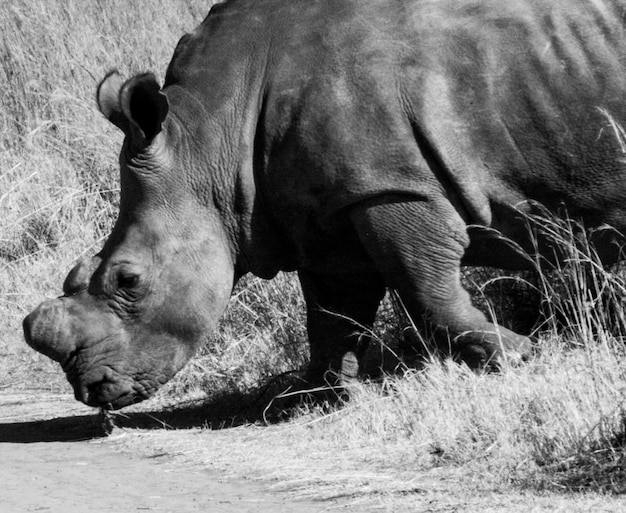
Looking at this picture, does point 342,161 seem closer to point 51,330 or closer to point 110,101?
point 110,101

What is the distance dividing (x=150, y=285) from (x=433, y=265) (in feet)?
4.23

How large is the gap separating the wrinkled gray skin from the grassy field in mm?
292

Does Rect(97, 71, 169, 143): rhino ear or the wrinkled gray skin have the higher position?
Rect(97, 71, 169, 143): rhino ear

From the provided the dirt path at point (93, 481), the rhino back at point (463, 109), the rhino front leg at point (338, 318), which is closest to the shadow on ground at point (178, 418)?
the dirt path at point (93, 481)

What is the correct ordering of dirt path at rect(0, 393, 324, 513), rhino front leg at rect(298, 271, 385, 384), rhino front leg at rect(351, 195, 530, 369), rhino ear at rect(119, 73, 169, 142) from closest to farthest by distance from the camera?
dirt path at rect(0, 393, 324, 513) → rhino front leg at rect(351, 195, 530, 369) → rhino ear at rect(119, 73, 169, 142) → rhino front leg at rect(298, 271, 385, 384)

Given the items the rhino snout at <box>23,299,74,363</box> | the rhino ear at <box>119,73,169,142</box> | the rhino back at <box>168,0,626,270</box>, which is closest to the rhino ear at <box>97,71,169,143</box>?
the rhino ear at <box>119,73,169,142</box>

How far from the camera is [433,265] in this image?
570 cm

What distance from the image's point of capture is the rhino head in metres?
6.13

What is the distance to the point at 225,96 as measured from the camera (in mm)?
6047

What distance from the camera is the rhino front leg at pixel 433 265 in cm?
564

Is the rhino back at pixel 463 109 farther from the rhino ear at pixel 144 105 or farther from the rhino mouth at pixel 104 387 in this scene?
the rhino mouth at pixel 104 387

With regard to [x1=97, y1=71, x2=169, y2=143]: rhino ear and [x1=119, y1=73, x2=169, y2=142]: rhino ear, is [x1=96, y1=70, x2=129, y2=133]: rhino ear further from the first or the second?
[x1=119, y1=73, x2=169, y2=142]: rhino ear

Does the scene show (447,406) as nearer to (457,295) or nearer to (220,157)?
(457,295)

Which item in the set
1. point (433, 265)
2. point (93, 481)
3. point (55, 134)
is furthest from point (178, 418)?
point (55, 134)
